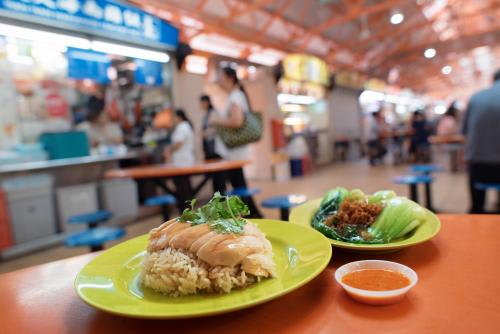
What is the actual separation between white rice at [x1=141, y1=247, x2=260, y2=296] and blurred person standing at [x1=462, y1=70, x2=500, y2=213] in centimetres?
351

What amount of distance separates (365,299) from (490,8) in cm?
1304

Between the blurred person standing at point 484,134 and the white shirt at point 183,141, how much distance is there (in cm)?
332

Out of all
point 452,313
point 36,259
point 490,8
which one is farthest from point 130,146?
point 490,8

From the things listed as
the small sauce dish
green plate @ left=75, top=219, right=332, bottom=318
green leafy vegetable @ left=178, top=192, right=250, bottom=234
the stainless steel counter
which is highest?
the stainless steel counter

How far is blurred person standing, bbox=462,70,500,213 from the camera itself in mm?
3219

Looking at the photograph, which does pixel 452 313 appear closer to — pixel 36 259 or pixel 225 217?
pixel 225 217

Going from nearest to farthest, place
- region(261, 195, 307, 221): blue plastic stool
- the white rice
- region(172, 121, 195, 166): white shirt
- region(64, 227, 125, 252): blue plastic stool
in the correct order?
the white rice
region(64, 227, 125, 252): blue plastic stool
region(261, 195, 307, 221): blue plastic stool
region(172, 121, 195, 166): white shirt

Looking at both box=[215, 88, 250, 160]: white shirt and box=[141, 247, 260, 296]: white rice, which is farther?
box=[215, 88, 250, 160]: white shirt

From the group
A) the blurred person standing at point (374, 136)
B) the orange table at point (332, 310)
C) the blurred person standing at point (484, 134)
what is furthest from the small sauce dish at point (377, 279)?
the blurred person standing at point (374, 136)

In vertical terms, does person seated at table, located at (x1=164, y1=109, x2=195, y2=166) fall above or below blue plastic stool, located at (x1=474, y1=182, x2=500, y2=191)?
above

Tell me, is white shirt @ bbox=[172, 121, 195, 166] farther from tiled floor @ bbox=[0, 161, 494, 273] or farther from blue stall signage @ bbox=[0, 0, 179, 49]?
blue stall signage @ bbox=[0, 0, 179, 49]

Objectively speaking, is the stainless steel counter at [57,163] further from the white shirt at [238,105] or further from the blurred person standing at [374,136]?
the blurred person standing at [374,136]

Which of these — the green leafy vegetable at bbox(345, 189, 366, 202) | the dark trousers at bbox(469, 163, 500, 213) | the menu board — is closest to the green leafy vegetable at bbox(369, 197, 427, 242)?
the green leafy vegetable at bbox(345, 189, 366, 202)

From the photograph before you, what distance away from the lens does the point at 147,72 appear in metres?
6.21
